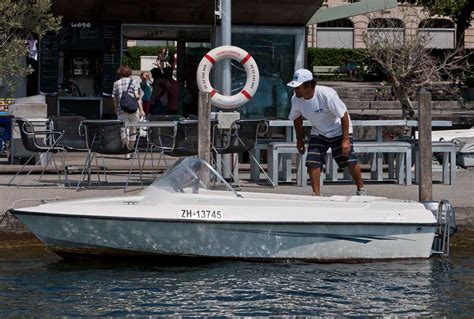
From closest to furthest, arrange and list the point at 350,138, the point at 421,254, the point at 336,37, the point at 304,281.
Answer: the point at 304,281, the point at 421,254, the point at 350,138, the point at 336,37

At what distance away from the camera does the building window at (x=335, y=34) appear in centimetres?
5906

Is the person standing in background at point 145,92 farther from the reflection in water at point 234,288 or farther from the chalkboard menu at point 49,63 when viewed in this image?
the reflection in water at point 234,288

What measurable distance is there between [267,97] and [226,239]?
32.4ft

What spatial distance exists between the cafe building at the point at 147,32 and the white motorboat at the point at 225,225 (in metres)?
8.87

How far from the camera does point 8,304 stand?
10734mm

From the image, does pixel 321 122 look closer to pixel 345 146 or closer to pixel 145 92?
pixel 345 146

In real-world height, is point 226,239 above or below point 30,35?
below

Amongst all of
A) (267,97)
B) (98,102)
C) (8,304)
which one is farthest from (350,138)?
(98,102)

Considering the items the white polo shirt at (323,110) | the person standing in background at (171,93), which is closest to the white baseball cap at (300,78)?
the white polo shirt at (323,110)

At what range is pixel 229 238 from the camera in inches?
492

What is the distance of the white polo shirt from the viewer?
13.9 meters

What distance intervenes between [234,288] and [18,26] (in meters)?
8.69

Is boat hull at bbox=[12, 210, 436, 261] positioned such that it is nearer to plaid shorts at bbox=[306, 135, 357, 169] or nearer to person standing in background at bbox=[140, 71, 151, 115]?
plaid shorts at bbox=[306, 135, 357, 169]

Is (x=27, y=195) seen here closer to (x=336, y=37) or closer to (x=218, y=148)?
(x=218, y=148)
